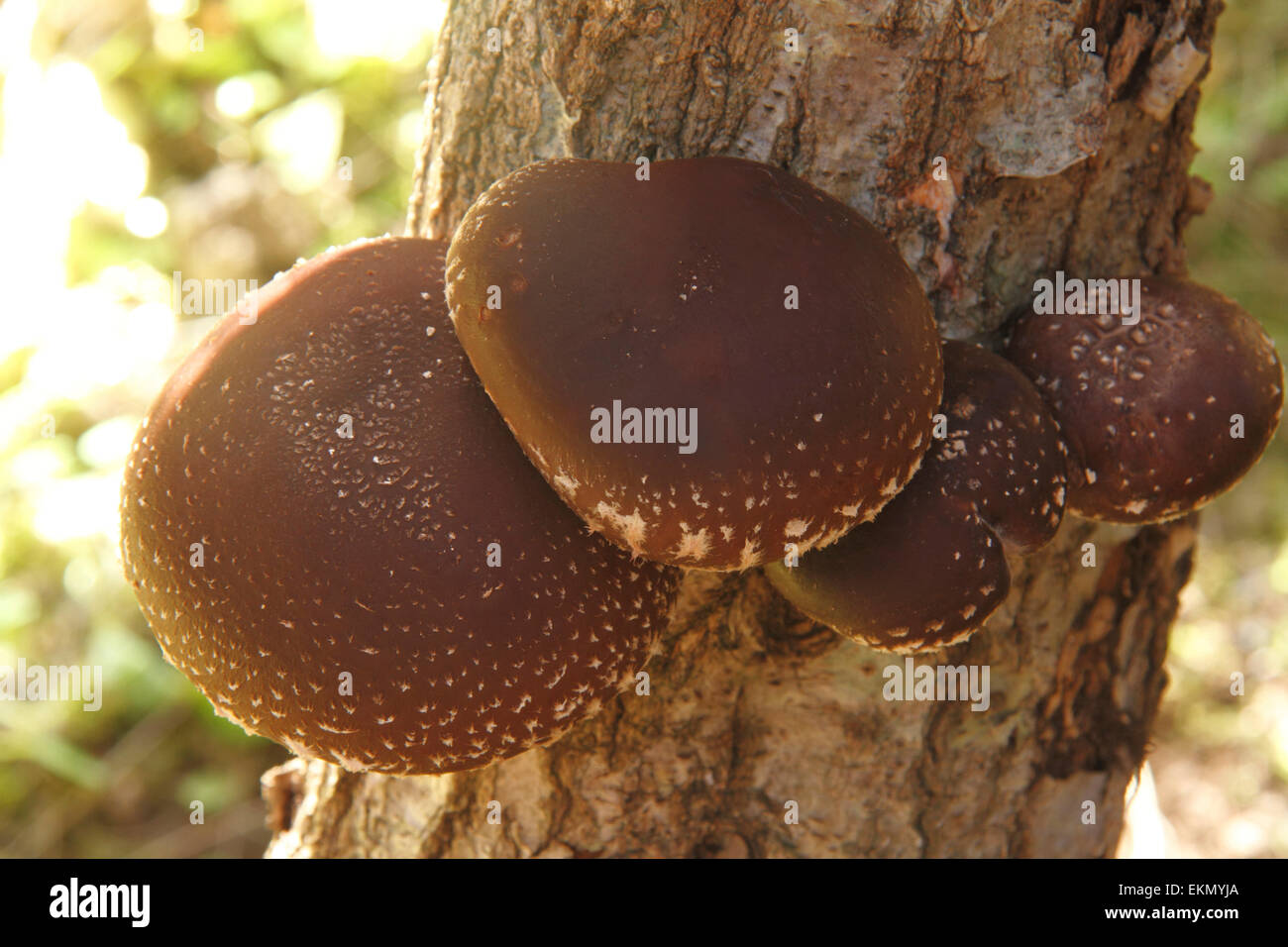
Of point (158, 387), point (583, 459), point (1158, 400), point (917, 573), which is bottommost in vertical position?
point (917, 573)

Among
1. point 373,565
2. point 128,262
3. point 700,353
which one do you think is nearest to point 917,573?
point 700,353

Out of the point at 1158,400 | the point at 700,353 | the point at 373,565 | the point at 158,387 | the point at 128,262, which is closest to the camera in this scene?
the point at 700,353

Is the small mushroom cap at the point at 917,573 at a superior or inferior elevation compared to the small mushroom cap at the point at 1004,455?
inferior

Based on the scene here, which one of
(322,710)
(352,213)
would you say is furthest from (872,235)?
(352,213)

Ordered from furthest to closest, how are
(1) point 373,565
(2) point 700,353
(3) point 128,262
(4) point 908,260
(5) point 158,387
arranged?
(3) point 128,262, (5) point 158,387, (4) point 908,260, (1) point 373,565, (2) point 700,353

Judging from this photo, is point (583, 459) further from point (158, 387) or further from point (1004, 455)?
point (158, 387)

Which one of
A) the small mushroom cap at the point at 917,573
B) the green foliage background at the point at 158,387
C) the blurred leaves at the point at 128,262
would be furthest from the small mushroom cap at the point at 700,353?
the blurred leaves at the point at 128,262

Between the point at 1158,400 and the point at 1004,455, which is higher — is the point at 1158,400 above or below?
above

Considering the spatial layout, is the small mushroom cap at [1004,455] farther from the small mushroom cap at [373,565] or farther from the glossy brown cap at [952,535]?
the small mushroom cap at [373,565]
